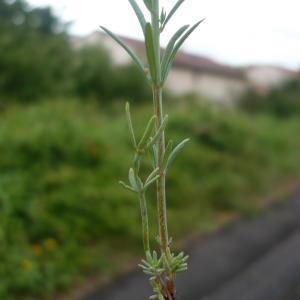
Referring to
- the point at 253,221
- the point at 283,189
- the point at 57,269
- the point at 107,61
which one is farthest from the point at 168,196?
the point at 107,61

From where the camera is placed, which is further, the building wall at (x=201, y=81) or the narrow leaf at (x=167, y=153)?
the building wall at (x=201, y=81)

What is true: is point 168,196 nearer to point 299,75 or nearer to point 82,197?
point 82,197

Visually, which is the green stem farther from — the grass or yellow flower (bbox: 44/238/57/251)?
yellow flower (bbox: 44/238/57/251)

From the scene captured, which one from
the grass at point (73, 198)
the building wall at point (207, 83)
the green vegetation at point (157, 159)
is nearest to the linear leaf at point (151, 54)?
the green vegetation at point (157, 159)

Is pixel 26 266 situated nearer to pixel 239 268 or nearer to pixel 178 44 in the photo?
pixel 239 268

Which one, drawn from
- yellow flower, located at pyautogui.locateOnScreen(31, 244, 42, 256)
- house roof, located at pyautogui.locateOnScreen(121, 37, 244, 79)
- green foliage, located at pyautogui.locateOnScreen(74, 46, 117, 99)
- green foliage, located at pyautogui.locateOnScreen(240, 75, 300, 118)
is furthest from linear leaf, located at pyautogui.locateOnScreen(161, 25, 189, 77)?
house roof, located at pyautogui.locateOnScreen(121, 37, 244, 79)

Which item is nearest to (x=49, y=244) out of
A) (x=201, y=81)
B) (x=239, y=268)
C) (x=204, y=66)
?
(x=239, y=268)

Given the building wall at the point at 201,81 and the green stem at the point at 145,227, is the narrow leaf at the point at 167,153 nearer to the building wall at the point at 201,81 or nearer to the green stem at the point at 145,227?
the green stem at the point at 145,227
